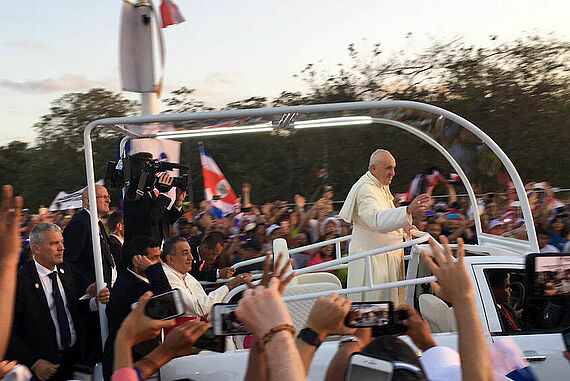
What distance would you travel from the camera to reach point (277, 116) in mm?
4246

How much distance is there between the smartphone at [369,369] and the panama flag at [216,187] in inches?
315

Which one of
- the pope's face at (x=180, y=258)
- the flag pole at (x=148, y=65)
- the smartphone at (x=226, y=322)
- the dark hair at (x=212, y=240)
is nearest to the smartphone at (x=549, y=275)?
the smartphone at (x=226, y=322)

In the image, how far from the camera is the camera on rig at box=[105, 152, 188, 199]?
4559 mm

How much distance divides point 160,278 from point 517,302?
2206mm

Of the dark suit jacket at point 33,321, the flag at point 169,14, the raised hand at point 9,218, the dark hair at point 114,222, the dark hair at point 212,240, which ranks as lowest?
the dark suit jacket at point 33,321

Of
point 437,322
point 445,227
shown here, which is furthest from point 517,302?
point 445,227

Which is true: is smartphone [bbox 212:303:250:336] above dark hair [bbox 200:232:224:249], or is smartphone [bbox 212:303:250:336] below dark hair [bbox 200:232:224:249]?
above

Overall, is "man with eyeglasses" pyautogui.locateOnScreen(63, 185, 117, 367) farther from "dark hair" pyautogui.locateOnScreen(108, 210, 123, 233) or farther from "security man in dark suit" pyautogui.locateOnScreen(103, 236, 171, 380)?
"dark hair" pyautogui.locateOnScreen(108, 210, 123, 233)

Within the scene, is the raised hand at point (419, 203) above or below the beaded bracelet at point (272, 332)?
above

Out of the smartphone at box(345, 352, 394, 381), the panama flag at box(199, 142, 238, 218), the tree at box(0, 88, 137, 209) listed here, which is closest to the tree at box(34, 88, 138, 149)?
the tree at box(0, 88, 137, 209)

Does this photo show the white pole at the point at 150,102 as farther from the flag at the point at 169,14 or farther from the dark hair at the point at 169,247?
the dark hair at the point at 169,247

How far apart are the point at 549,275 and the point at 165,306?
137 cm

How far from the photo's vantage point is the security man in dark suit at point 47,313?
13.1ft

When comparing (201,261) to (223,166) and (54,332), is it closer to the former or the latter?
(54,332)
